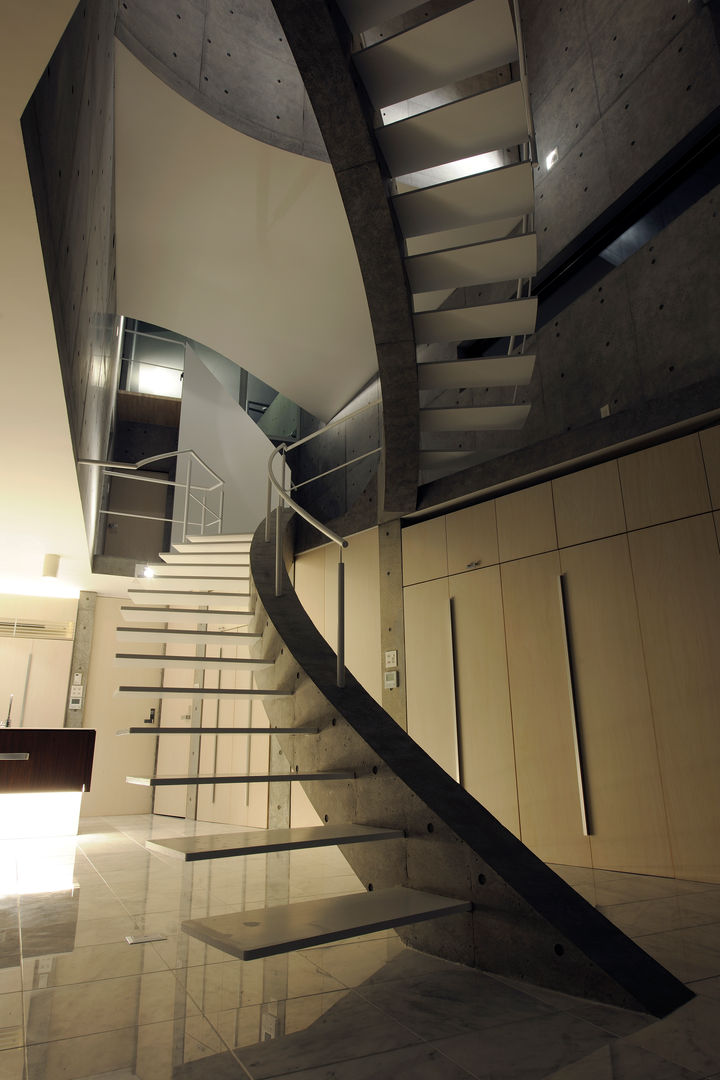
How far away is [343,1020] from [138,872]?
287 cm

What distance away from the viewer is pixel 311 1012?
181cm

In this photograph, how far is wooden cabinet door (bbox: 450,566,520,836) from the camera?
481 centimetres

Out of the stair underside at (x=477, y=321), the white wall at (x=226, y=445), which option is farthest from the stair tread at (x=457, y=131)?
the white wall at (x=226, y=445)

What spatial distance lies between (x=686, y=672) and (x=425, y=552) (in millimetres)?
2347

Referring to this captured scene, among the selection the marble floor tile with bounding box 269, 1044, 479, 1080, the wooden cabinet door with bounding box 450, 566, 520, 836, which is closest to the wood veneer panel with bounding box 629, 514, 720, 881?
the wooden cabinet door with bounding box 450, 566, 520, 836

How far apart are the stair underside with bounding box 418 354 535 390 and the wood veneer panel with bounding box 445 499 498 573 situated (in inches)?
49.0

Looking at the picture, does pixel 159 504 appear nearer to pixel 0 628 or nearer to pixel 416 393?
pixel 0 628

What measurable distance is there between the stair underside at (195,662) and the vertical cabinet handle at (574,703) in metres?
2.17

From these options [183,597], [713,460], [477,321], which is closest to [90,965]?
[183,597]

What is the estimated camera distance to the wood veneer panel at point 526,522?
4.83m

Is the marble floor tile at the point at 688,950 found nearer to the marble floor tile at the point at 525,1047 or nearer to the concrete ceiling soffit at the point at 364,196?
the marble floor tile at the point at 525,1047

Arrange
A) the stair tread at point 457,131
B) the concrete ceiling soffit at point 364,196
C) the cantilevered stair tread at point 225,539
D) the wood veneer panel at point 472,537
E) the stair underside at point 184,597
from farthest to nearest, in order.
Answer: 1. the cantilevered stair tread at point 225,539
2. the wood veneer panel at point 472,537
3. the stair underside at point 184,597
4. the stair tread at point 457,131
5. the concrete ceiling soffit at point 364,196

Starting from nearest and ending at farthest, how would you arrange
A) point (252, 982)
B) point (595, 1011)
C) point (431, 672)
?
1. point (595, 1011)
2. point (252, 982)
3. point (431, 672)

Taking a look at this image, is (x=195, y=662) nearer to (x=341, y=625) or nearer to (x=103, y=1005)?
(x=341, y=625)
